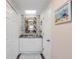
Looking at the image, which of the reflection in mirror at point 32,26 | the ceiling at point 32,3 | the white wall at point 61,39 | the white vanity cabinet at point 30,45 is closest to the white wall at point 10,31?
the ceiling at point 32,3

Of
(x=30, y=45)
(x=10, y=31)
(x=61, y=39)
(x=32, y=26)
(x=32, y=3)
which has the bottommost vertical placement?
(x=30, y=45)

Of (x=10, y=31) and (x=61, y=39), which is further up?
(x=10, y=31)

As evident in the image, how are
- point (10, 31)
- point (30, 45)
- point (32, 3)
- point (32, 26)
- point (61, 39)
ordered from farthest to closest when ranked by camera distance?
point (32, 26) < point (30, 45) < point (32, 3) < point (10, 31) < point (61, 39)

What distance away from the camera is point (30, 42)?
576 centimetres

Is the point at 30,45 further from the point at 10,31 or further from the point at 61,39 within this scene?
the point at 61,39

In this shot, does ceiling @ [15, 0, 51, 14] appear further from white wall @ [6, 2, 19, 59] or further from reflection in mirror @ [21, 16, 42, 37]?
reflection in mirror @ [21, 16, 42, 37]

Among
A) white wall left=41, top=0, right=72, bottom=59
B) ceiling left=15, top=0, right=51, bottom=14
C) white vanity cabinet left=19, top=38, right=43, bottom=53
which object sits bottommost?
white vanity cabinet left=19, top=38, right=43, bottom=53

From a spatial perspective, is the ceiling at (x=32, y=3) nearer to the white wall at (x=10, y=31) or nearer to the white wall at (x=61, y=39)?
the white wall at (x=10, y=31)

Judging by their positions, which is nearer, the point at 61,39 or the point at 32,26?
the point at 61,39

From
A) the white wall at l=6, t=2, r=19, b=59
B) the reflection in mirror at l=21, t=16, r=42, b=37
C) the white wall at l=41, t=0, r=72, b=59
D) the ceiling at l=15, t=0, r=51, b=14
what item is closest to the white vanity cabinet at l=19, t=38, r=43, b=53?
the reflection in mirror at l=21, t=16, r=42, b=37

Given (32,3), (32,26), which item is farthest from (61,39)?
(32,26)

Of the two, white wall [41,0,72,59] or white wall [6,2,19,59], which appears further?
white wall [6,2,19,59]
